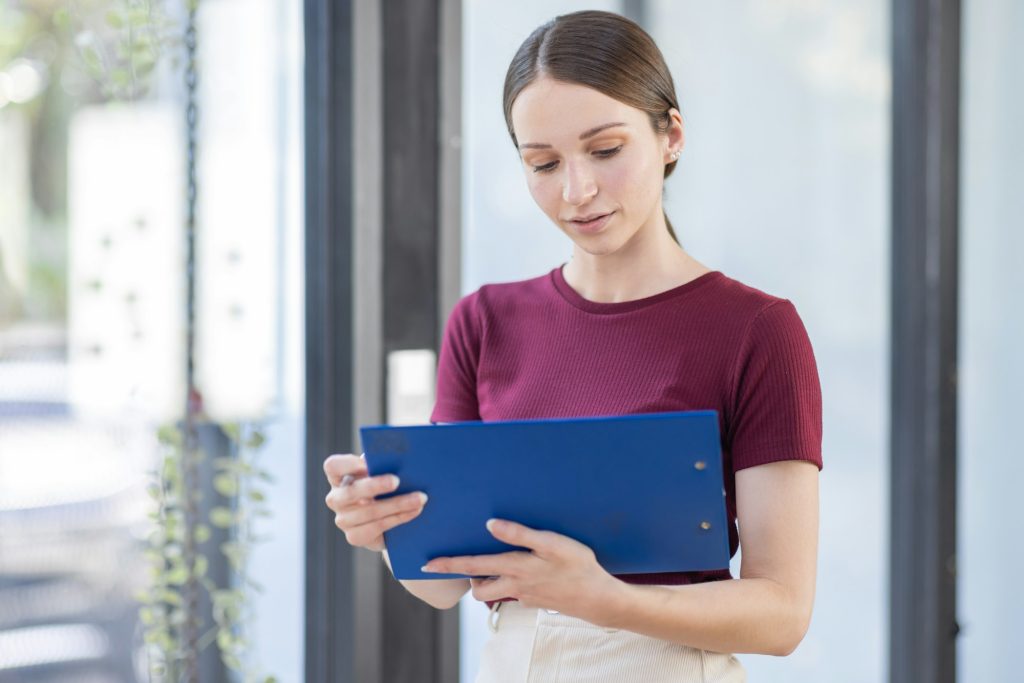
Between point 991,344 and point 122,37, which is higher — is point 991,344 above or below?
below

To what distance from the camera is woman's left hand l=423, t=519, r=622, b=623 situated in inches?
38.3

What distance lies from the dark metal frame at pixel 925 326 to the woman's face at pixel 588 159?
1.63m

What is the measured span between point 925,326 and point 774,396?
5.44 ft

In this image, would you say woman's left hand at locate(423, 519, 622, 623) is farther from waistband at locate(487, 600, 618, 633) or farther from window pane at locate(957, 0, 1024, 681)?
window pane at locate(957, 0, 1024, 681)

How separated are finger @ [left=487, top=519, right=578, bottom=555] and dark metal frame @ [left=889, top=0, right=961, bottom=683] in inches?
73.1

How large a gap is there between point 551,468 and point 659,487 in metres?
0.10

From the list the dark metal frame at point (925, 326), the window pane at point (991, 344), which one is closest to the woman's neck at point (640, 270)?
the dark metal frame at point (925, 326)

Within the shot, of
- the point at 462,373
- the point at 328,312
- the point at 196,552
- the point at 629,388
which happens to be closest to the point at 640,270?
the point at 629,388

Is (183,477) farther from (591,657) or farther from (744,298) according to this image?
(744,298)

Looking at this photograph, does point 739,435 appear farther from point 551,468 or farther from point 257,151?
point 257,151

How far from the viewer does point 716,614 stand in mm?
1029

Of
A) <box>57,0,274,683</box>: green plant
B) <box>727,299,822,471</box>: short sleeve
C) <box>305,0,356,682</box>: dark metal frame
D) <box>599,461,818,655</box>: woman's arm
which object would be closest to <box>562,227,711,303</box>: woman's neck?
<box>727,299,822,471</box>: short sleeve

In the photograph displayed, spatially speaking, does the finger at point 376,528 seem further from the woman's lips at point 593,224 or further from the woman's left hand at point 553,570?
the woman's lips at point 593,224

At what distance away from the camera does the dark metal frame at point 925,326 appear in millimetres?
2557
